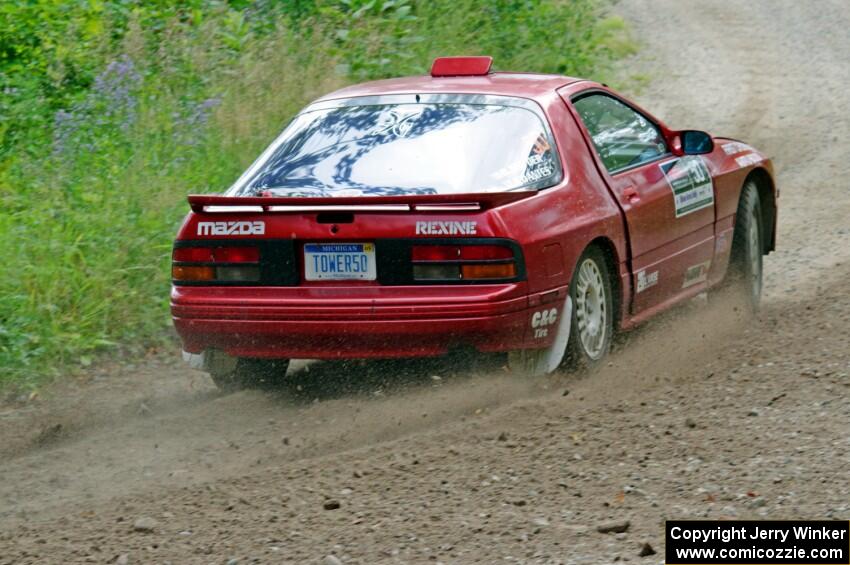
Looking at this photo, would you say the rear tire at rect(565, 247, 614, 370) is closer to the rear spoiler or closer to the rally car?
the rally car

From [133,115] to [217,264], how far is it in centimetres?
433

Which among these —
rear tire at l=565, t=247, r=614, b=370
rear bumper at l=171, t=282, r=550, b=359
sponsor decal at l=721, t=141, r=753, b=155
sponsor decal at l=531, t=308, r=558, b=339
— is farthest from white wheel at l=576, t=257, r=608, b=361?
sponsor decal at l=721, t=141, r=753, b=155

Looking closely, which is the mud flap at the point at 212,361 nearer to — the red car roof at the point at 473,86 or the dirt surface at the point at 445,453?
the dirt surface at the point at 445,453

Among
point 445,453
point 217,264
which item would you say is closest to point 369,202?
point 217,264

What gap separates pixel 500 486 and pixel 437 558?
2.51ft

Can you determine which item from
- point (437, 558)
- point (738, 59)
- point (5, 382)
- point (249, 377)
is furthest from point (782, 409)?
point (738, 59)

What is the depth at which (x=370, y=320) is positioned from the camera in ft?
20.1

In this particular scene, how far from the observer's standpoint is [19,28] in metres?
11.6

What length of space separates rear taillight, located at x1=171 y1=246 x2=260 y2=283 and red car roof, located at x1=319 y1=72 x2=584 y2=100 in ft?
4.20

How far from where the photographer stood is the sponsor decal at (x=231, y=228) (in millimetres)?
6266

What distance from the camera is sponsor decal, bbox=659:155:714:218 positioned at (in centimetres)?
760

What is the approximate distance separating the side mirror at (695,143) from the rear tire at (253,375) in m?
2.47

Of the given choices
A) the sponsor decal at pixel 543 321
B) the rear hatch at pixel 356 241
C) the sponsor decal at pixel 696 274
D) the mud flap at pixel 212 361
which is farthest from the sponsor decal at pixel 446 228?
the sponsor decal at pixel 696 274

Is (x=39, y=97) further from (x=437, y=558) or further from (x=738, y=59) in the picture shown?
(x=738, y=59)
